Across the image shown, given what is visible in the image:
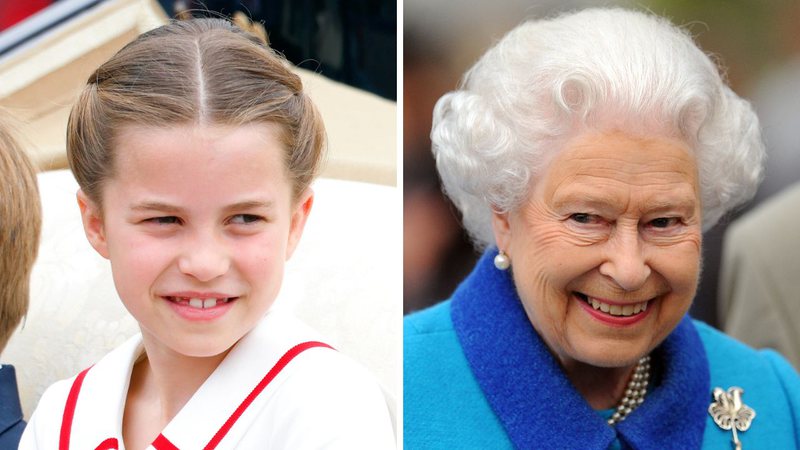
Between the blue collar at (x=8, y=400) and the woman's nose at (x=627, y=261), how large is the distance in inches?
→ 46.2

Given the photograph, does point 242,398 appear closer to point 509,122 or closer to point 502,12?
point 509,122

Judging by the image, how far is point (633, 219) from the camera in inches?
63.9

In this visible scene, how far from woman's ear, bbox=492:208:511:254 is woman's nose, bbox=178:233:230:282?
0.54 m

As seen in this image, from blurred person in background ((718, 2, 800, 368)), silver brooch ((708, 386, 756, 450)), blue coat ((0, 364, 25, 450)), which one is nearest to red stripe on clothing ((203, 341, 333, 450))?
blue coat ((0, 364, 25, 450))

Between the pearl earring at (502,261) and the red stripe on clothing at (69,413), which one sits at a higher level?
the pearl earring at (502,261)

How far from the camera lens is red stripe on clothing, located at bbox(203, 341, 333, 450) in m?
1.63

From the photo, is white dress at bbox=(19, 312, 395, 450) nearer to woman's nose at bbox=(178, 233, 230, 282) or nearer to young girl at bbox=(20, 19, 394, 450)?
young girl at bbox=(20, 19, 394, 450)

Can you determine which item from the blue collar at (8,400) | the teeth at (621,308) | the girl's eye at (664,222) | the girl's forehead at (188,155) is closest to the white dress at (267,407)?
the blue collar at (8,400)

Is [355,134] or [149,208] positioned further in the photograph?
[355,134]

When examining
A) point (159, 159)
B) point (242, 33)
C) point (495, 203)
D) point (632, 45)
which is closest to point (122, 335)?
point (159, 159)

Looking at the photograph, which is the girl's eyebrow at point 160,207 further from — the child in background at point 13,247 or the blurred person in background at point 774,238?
the blurred person in background at point 774,238

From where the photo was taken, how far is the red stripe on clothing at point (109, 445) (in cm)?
168

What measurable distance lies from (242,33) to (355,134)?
1.31 feet

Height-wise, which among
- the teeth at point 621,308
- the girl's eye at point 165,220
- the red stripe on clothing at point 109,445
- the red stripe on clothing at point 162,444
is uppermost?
the girl's eye at point 165,220
